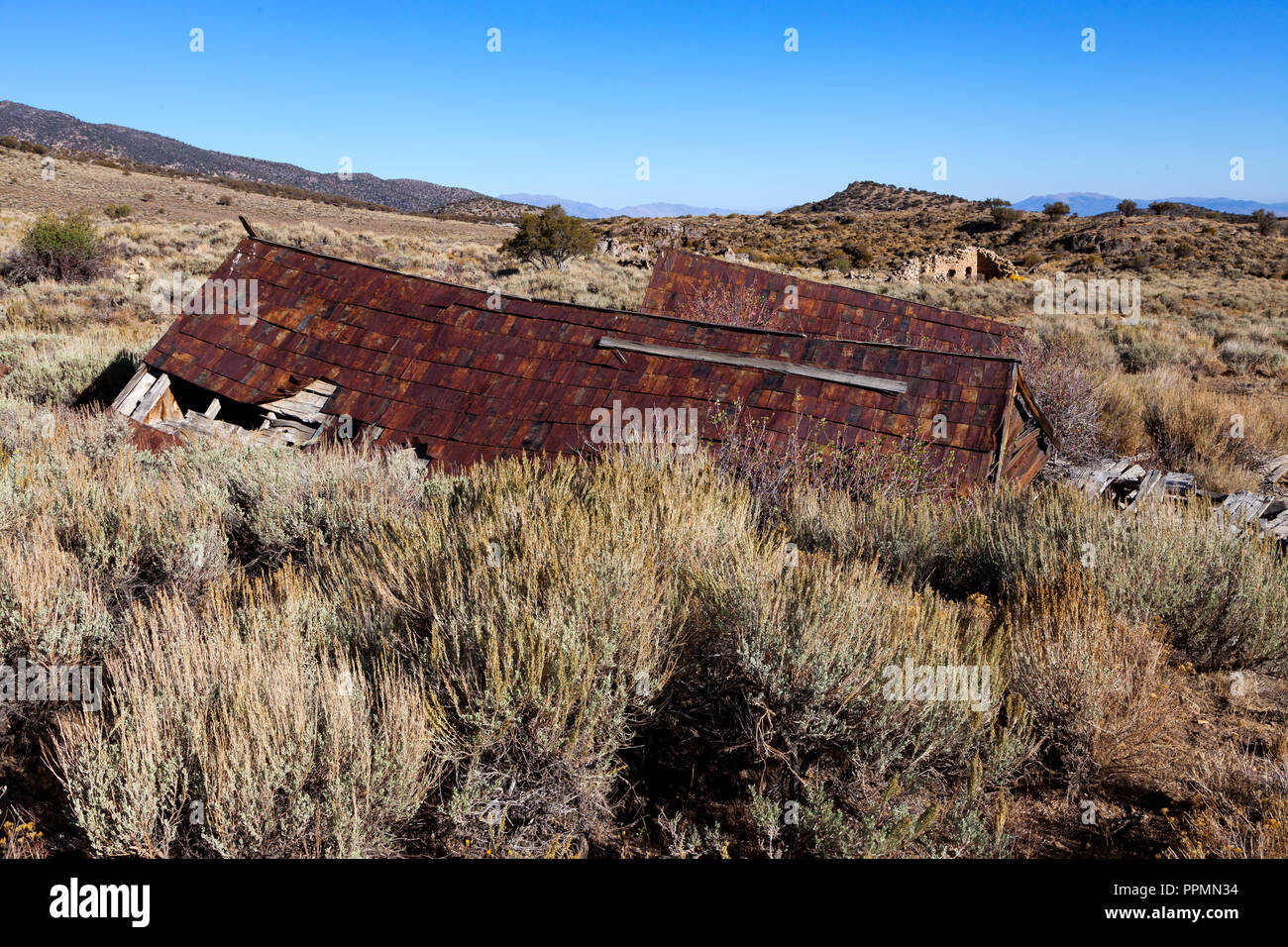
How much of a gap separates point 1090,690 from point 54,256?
75.7 ft

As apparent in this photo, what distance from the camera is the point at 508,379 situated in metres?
7.50

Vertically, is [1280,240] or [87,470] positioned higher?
[1280,240]

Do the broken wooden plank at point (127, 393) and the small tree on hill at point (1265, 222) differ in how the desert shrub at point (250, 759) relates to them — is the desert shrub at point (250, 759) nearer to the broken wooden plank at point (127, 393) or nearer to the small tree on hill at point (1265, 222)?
the broken wooden plank at point (127, 393)

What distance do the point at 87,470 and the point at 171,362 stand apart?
3681 millimetres

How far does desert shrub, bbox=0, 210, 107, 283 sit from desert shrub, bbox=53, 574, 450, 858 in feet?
67.7

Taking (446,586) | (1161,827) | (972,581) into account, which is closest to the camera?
(1161,827)

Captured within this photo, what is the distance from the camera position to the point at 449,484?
5.92 m

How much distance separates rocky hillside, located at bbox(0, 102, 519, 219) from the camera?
8219 centimetres

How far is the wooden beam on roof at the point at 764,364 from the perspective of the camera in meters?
6.89

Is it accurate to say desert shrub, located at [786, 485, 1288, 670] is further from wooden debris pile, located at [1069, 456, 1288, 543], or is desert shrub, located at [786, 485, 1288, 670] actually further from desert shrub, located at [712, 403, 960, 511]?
wooden debris pile, located at [1069, 456, 1288, 543]
